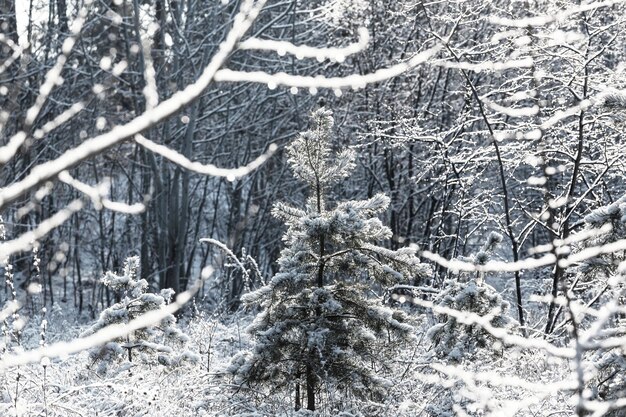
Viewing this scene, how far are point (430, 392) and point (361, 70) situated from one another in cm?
1013

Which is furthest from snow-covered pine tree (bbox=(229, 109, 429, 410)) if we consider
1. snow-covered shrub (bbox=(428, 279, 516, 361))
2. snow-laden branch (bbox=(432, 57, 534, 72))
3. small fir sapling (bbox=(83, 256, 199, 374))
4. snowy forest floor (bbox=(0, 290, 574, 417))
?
snow-laden branch (bbox=(432, 57, 534, 72))

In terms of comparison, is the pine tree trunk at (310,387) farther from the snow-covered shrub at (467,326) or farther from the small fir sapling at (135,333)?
the small fir sapling at (135,333)

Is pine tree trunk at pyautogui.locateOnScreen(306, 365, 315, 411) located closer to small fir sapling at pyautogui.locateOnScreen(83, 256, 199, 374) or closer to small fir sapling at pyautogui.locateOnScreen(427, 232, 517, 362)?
small fir sapling at pyautogui.locateOnScreen(427, 232, 517, 362)

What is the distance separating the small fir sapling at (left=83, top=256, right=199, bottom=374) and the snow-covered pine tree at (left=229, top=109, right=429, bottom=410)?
0.91m

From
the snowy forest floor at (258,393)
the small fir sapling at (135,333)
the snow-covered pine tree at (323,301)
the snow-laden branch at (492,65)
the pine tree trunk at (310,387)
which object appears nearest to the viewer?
the snow-laden branch at (492,65)

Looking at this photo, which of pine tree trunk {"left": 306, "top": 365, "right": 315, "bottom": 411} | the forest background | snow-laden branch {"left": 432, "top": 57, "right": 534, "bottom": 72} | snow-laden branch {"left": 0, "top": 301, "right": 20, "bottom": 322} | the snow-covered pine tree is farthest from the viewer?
the forest background

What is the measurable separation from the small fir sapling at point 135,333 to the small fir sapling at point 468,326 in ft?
6.86

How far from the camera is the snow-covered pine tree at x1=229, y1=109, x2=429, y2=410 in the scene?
4949 millimetres

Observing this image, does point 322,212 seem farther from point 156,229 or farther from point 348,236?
point 156,229

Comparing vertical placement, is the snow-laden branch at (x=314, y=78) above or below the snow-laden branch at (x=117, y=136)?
above

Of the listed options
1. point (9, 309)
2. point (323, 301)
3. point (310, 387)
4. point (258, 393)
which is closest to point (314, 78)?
point (9, 309)

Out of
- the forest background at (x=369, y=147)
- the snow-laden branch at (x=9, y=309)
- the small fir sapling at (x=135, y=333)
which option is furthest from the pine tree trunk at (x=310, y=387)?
the snow-laden branch at (x=9, y=309)

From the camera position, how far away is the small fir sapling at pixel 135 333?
5.61 metres

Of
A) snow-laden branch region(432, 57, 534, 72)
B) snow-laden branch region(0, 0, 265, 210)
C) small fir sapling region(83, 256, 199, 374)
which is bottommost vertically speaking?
small fir sapling region(83, 256, 199, 374)
